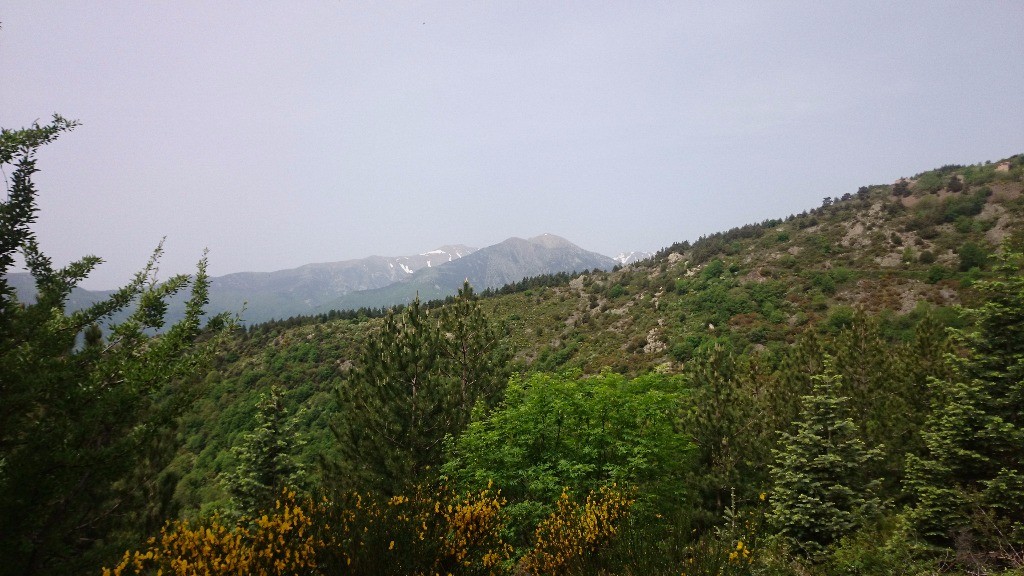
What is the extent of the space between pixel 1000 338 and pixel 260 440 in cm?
2273

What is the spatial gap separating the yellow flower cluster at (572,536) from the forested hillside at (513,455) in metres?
0.05

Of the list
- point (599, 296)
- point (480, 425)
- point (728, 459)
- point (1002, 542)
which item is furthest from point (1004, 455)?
point (599, 296)

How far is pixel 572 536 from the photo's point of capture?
24.9 feet

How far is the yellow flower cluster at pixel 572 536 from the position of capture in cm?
754

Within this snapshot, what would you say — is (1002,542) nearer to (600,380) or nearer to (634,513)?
(634,513)

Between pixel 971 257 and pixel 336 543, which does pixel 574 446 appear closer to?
pixel 336 543

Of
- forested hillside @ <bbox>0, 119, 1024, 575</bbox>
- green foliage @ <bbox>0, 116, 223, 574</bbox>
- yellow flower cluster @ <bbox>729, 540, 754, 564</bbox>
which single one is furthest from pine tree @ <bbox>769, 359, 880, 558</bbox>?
green foliage @ <bbox>0, 116, 223, 574</bbox>

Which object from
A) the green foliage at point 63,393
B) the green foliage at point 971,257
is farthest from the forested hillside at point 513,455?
the green foliage at point 971,257

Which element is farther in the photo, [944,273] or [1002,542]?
[944,273]

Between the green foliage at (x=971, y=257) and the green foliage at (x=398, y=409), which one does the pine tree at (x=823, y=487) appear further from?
the green foliage at (x=971, y=257)

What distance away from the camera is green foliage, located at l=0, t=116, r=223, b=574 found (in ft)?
12.5

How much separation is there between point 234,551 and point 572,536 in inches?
208

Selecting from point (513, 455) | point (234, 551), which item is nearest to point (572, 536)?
point (513, 455)

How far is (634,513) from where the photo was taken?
1041 cm
